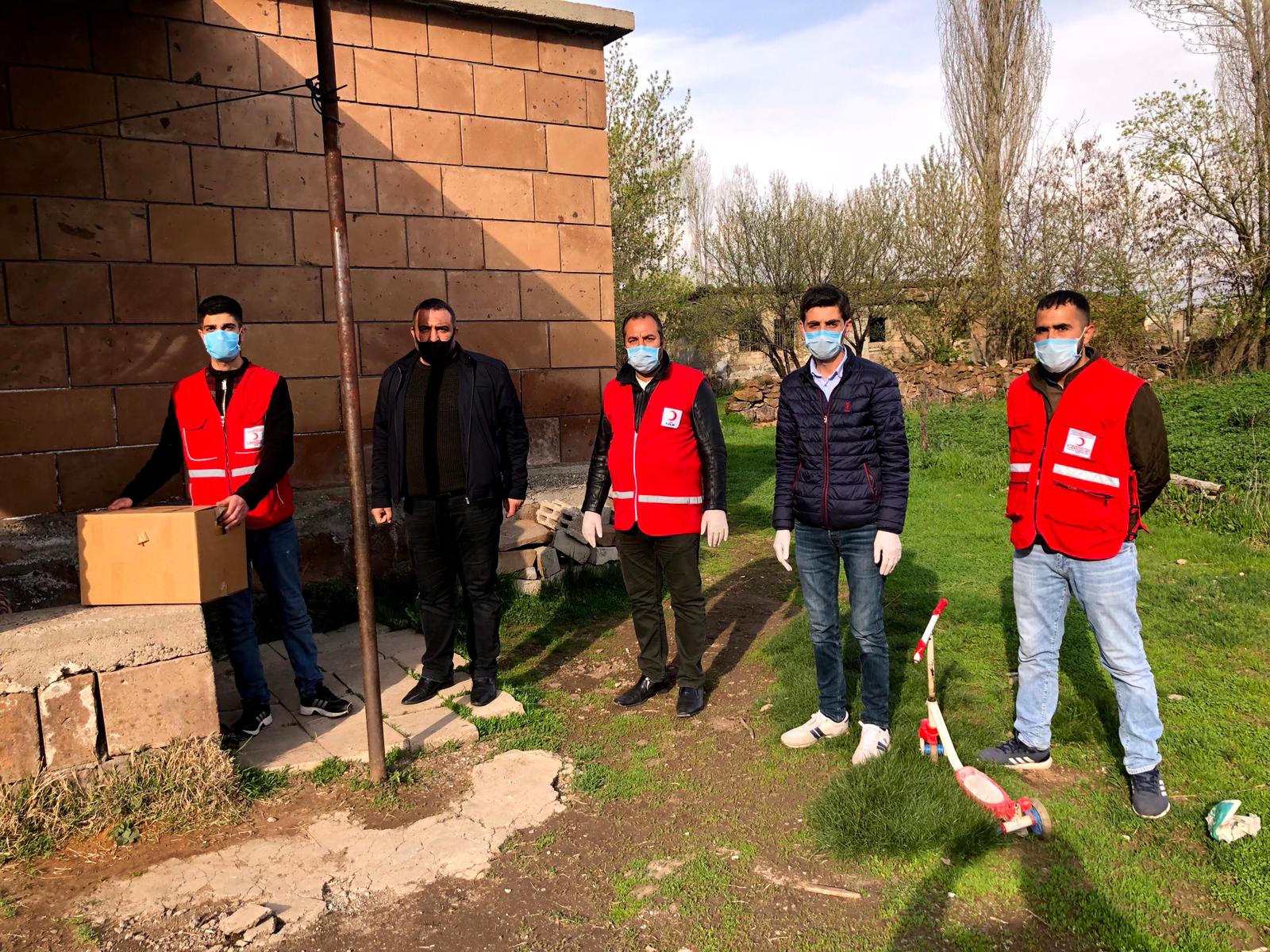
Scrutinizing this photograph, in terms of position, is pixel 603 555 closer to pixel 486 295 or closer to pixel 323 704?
pixel 486 295

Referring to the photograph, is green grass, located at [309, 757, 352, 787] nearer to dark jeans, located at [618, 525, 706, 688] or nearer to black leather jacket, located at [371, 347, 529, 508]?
black leather jacket, located at [371, 347, 529, 508]

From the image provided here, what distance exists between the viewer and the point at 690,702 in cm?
428

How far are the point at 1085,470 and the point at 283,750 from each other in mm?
3441

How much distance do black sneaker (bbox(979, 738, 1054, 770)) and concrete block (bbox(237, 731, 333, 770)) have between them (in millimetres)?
2772

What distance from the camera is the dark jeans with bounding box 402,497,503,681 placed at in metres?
4.29

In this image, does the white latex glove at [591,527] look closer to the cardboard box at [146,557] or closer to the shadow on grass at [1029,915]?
the cardboard box at [146,557]

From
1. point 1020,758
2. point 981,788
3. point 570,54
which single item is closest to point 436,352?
point 981,788

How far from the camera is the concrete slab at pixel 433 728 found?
12.9ft

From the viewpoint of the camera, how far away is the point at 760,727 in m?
4.10

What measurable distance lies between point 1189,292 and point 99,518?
21694 millimetres

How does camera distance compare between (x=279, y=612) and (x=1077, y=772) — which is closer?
(x=1077, y=772)

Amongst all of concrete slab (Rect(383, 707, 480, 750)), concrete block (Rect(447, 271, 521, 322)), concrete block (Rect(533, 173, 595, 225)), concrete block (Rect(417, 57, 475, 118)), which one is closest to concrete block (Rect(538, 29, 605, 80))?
concrete block (Rect(417, 57, 475, 118))

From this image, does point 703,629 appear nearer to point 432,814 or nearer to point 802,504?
point 802,504

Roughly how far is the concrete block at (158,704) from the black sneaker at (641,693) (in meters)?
1.87
